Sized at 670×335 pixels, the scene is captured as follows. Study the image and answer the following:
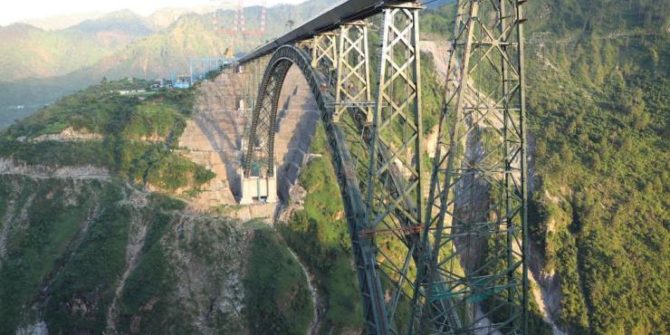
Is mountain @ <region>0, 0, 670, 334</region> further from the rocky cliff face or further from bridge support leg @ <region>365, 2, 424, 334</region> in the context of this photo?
bridge support leg @ <region>365, 2, 424, 334</region>

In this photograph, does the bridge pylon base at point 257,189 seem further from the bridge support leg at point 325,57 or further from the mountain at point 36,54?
the mountain at point 36,54

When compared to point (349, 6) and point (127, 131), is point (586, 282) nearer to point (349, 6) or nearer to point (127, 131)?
point (349, 6)

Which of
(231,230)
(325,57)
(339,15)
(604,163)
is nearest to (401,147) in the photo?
(339,15)

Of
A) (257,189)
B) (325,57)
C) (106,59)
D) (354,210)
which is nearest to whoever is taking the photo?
(354,210)

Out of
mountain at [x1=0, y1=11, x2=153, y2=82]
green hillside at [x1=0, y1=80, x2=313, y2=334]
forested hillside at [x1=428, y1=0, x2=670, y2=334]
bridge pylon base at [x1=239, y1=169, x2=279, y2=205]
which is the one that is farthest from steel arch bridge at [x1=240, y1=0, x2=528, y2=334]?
mountain at [x1=0, y1=11, x2=153, y2=82]

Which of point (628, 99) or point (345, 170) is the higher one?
point (628, 99)

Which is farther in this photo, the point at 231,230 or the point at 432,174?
the point at 231,230

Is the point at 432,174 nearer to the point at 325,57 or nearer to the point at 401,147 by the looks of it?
the point at 401,147

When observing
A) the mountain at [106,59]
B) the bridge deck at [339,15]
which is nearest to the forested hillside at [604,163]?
the bridge deck at [339,15]

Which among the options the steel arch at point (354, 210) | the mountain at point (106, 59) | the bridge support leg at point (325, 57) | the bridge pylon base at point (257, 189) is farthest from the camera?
the mountain at point (106, 59)

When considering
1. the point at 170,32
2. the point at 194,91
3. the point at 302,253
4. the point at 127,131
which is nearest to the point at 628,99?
the point at 302,253

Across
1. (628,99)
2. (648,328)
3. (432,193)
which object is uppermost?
(628,99)
